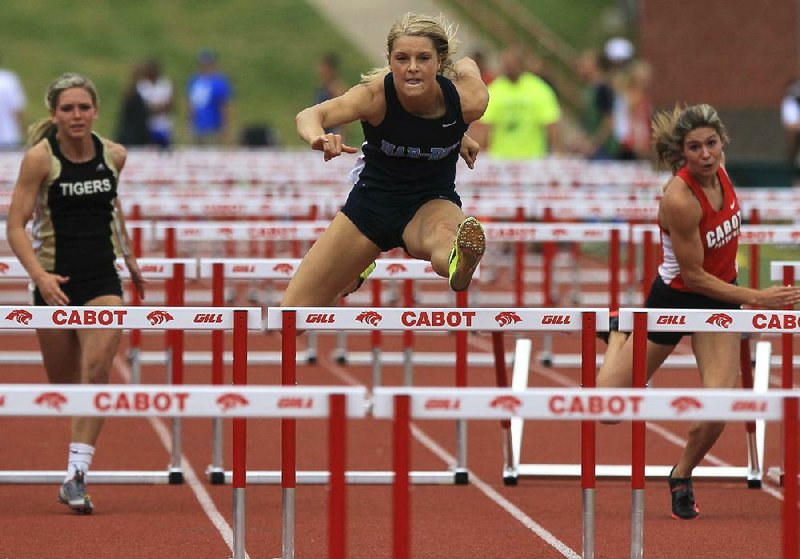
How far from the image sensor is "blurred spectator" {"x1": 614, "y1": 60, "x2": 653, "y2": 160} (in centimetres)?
2161

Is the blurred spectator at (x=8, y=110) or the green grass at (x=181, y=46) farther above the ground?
the green grass at (x=181, y=46)

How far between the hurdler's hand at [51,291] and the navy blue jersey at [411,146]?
1.40 metres

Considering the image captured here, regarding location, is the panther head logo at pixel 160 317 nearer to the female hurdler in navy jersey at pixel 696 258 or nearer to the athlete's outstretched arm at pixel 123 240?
the athlete's outstretched arm at pixel 123 240

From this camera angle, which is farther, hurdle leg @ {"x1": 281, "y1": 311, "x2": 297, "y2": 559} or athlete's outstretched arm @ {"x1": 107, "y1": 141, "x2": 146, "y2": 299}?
athlete's outstretched arm @ {"x1": 107, "y1": 141, "x2": 146, "y2": 299}

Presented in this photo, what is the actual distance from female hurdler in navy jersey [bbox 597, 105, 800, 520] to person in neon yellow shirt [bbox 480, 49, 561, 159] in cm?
963

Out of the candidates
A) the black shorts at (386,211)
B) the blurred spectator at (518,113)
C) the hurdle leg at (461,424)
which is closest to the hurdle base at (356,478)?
the hurdle leg at (461,424)

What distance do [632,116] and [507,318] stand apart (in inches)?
610

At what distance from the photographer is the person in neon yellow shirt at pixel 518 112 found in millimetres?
17797

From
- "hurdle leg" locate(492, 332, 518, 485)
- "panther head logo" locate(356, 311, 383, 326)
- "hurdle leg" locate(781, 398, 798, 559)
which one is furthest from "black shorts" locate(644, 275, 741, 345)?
"hurdle leg" locate(781, 398, 798, 559)

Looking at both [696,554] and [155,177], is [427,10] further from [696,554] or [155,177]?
[696,554]

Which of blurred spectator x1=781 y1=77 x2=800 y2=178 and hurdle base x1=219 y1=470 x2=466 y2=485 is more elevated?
blurred spectator x1=781 y1=77 x2=800 y2=178

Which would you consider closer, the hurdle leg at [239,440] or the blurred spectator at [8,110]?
the hurdle leg at [239,440]

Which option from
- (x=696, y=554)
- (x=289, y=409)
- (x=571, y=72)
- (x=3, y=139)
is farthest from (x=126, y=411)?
(x=571, y=72)

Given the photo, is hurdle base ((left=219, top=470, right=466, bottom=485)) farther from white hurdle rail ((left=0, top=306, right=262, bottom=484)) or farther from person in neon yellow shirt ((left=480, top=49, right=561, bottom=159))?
person in neon yellow shirt ((left=480, top=49, right=561, bottom=159))
